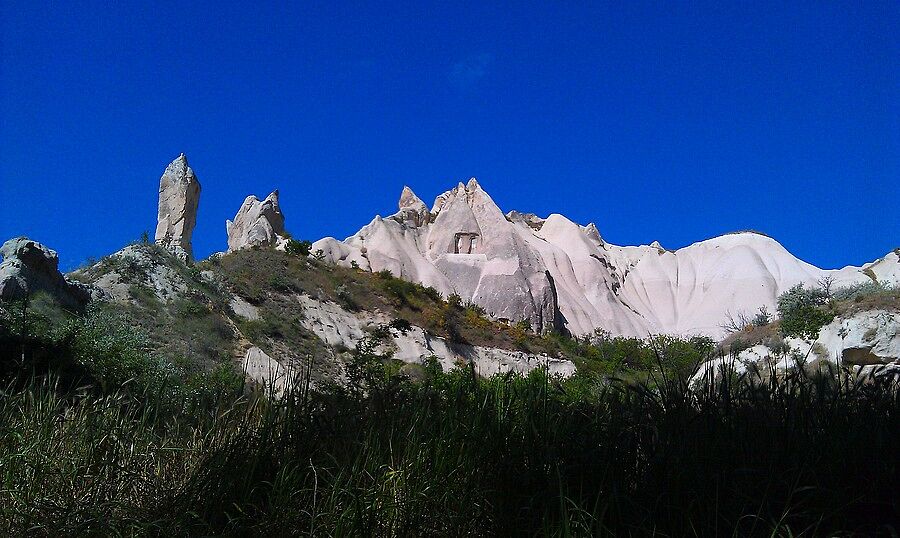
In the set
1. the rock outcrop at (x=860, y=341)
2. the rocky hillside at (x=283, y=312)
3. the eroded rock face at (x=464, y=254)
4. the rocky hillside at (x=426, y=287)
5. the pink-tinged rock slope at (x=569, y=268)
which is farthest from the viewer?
the pink-tinged rock slope at (x=569, y=268)

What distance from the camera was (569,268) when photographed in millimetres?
49125

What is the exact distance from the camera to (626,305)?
164 feet

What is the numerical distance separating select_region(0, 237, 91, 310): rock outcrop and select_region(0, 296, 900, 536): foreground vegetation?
11187 millimetres

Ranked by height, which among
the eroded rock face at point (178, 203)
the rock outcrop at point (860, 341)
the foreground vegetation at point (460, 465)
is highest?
the eroded rock face at point (178, 203)

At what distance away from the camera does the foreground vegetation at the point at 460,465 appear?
108 inches

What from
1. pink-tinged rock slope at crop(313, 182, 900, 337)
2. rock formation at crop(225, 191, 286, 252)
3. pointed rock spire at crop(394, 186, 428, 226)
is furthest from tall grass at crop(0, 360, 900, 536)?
pointed rock spire at crop(394, 186, 428, 226)

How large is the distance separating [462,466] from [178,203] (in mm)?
30997

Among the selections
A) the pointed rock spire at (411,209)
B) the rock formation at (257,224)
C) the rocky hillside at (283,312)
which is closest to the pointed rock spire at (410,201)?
the pointed rock spire at (411,209)

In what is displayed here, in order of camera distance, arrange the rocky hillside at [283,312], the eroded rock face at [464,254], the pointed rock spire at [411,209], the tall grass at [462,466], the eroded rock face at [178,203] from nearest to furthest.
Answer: the tall grass at [462,466] < the rocky hillside at [283,312] < the eroded rock face at [178,203] < the eroded rock face at [464,254] < the pointed rock spire at [411,209]

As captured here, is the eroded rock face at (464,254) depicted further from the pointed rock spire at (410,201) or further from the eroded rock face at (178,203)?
the eroded rock face at (178,203)

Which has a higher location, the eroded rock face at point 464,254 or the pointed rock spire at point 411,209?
the pointed rock spire at point 411,209

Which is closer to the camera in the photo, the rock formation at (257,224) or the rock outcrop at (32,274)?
the rock outcrop at (32,274)

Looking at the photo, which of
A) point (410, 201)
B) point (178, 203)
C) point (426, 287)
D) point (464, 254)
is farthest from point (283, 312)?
point (410, 201)

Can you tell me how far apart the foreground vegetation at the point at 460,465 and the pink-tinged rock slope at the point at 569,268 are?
3285 centimetres
